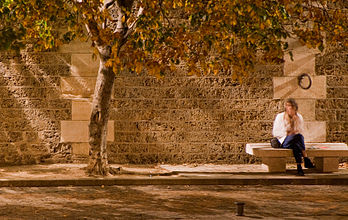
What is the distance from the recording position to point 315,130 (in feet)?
37.9

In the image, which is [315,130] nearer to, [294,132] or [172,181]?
[294,132]

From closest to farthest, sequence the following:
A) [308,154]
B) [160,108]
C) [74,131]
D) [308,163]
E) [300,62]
Result: [308,154] → [308,163] → [74,131] → [160,108] → [300,62]

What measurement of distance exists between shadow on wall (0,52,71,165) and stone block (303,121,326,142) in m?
5.40

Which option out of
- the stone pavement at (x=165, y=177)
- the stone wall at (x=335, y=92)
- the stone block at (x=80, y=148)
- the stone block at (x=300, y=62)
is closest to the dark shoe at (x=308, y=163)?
the stone pavement at (x=165, y=177)

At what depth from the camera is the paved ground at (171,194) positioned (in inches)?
261

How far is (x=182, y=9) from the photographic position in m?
11.5

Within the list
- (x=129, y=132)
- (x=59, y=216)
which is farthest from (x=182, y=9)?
(x=59, y=216)

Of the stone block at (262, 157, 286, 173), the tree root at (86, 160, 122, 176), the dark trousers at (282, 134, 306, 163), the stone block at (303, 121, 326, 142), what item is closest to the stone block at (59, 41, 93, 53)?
the tree root at (86, 160, 122, 176)

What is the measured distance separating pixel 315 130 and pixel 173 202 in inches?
207

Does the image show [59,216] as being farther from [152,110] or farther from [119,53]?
[152,110]

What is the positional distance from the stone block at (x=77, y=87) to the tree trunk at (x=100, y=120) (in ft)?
5.35

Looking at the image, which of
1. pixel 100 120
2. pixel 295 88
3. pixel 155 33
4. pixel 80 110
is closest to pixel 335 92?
pixel 295 88

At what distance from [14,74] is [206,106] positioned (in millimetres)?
4360

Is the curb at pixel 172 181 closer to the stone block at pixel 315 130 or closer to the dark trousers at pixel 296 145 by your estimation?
the dark trousers at pixel 296 145
